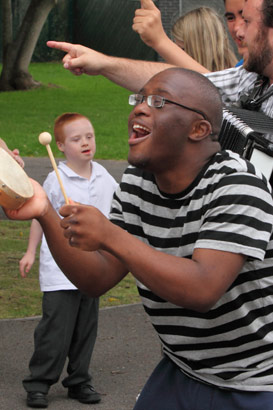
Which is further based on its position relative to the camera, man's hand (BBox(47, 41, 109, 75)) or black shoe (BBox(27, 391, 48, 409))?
black shoe (BBox(27, 391, 48, 409))

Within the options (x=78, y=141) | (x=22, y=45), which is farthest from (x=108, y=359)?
(x=22, y=45)

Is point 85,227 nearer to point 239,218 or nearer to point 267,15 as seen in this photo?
point 239,218

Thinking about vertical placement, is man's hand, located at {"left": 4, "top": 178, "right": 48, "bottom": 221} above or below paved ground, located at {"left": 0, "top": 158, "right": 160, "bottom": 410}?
above

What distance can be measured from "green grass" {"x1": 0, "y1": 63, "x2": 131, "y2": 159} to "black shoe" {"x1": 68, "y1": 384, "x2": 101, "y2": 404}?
902 centimetres

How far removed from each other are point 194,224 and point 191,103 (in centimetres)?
36

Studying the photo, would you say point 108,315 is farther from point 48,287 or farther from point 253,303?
point 253,303

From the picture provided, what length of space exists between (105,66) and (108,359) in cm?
259

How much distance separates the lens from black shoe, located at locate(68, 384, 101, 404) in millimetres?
4898

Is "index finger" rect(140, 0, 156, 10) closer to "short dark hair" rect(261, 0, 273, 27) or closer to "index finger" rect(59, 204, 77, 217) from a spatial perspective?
"short dark hair" rect(261, 0, 273, 27)

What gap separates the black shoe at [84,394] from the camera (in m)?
4.90

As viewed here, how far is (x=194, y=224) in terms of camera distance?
2430 millimetres

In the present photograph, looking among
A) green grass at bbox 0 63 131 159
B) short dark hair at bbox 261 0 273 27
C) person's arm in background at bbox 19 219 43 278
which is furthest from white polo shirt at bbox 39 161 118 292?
green grass at bbox 0 63 131 159

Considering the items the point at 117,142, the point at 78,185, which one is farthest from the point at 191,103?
the point at 117,142

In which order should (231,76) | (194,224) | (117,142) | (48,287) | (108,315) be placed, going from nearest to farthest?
1. (194,224)
2. (231,76)
3. (48,287)
4. (108,315)
5. (117,142)
